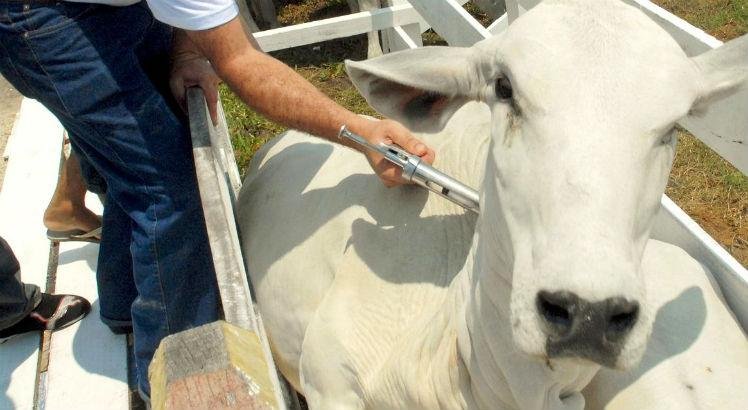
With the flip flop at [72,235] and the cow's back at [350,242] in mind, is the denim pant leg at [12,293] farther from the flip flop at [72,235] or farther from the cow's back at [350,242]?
the cow's back at [350,242]

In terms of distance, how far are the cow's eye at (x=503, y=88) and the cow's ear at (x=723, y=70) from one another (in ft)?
1.39

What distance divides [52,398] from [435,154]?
1.94 m

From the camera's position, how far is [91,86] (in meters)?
2.54

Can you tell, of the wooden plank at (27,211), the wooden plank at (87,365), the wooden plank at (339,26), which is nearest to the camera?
the wooden plank at (87,365)

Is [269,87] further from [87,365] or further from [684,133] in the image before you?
[684,133]

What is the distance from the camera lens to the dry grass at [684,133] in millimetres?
4406

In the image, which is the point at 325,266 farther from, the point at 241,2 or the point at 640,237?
the point at 241,2

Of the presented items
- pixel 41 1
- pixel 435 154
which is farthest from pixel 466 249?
pixel 41 1

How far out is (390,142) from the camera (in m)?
2.36

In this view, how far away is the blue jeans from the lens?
2494mm

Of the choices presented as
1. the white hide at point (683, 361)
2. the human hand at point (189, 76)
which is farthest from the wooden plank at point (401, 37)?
the white hide at point (683, 361)

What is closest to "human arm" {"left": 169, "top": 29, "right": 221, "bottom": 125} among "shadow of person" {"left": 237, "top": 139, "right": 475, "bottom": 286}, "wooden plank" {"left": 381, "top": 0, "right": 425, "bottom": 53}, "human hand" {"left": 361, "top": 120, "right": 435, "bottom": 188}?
"shadow of person" {"left": 237, "top": 139, "right": 475, "bottom": 286}

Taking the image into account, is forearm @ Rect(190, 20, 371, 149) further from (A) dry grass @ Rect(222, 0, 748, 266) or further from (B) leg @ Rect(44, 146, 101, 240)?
(A) dry grass @ Rect(222, 0, 748, 266)

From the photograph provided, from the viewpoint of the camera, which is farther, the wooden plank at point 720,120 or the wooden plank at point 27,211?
the wooden plank at point 27,211
